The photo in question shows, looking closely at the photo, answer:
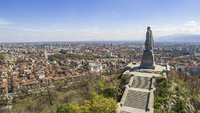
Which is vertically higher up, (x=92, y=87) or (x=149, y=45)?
(x=149, y=45)

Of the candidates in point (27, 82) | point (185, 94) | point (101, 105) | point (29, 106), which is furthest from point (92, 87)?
point (27, 82)

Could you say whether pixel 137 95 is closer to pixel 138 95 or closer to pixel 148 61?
pixel 138 95

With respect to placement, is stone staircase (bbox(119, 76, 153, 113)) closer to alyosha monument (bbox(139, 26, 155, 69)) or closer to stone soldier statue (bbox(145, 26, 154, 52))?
alyosha monument (bbox(139, 26, 155, 69))

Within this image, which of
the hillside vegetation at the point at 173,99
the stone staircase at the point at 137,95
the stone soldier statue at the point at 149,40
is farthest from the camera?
the stone soldier statue at the point at 149,40

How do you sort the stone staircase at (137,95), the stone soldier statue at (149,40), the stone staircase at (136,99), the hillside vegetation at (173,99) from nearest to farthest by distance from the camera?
the stone staircase at (137,95)
the stone staircase at (136,99)
the hillside vegetation at (173,99)
the stone soldier statue at (149,40)

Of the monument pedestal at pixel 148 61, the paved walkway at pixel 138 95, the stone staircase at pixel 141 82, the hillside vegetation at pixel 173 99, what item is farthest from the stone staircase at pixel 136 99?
the monument pedestal at pixel 148 61

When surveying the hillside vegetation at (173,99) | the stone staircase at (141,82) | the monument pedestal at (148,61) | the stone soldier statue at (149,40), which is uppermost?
the stone soldier statue at (149,40)

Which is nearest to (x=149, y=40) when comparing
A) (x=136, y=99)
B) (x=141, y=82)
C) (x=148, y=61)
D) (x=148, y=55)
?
(x=148, y=55)

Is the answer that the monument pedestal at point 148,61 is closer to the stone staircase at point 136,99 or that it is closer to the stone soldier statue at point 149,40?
the stone soldier statue at point 149,40

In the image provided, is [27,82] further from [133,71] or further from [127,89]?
[127,89]
